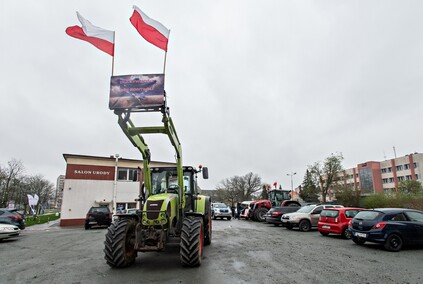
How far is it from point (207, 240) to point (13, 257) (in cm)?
600

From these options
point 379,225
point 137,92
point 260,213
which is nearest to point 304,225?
point 379,225

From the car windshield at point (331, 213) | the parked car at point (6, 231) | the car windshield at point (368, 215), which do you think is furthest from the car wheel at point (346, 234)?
the parked car at point (6, 231)

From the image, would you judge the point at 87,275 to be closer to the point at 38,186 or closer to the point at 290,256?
the point at 290,256

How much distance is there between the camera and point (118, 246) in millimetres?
6117

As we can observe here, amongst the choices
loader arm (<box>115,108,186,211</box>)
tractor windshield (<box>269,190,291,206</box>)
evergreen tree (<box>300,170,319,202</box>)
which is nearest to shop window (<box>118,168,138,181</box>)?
tractor windshield (<box>269,190,291,206</box>)

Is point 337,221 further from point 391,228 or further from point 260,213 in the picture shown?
point 260,213

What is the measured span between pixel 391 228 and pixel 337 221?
336 centimetres

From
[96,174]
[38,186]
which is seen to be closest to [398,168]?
[96,174]

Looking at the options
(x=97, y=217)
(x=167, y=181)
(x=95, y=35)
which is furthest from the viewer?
(x=97, y=217)

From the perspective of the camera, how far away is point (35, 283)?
17.5 feet

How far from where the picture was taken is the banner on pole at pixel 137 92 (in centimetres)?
613

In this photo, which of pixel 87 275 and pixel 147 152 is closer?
pixel 87 275

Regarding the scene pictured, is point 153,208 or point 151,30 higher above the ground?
point 151,30

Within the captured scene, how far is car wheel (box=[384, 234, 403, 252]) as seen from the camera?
8898 millimetres
